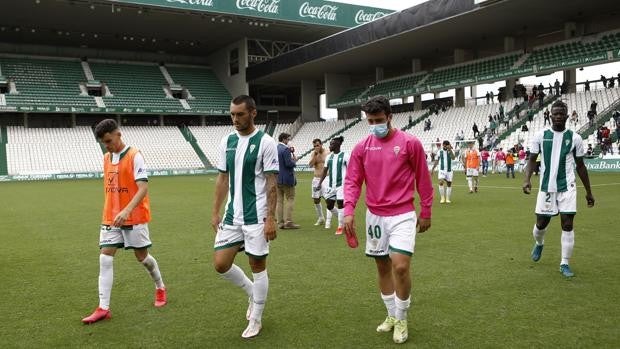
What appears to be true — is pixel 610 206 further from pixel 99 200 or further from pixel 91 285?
pixel 99 200

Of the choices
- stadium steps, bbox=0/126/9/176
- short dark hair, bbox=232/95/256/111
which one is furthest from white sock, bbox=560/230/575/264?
stadium steps, bbox=0/126/9/176

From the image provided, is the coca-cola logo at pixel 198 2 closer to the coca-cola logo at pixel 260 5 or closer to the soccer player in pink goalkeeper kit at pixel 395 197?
the coca-cola logo at pixel 260 5

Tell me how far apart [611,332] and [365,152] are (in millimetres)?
2420

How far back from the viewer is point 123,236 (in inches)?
202

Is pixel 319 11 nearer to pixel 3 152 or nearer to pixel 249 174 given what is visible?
pixel 3 152

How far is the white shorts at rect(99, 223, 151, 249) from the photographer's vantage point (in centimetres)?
507

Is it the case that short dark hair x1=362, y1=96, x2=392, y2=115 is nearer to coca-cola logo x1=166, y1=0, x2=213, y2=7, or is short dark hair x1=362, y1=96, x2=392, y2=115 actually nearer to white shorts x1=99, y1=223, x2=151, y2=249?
white shorts x1=99, y1=223, x2=151, y2=249

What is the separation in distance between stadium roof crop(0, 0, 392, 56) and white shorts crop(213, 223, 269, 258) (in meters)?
36.7

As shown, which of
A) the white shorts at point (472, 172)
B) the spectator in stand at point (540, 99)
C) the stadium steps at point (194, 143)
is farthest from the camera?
the stadium steps at point (194, 143)

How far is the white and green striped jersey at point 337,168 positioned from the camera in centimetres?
1032

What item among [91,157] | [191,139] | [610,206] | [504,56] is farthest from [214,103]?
[610,206]

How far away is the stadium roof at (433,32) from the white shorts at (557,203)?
24136mm

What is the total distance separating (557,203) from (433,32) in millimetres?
29982

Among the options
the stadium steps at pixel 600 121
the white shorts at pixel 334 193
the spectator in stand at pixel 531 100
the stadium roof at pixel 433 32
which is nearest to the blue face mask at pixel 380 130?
the white shorts at pixel 334 193
